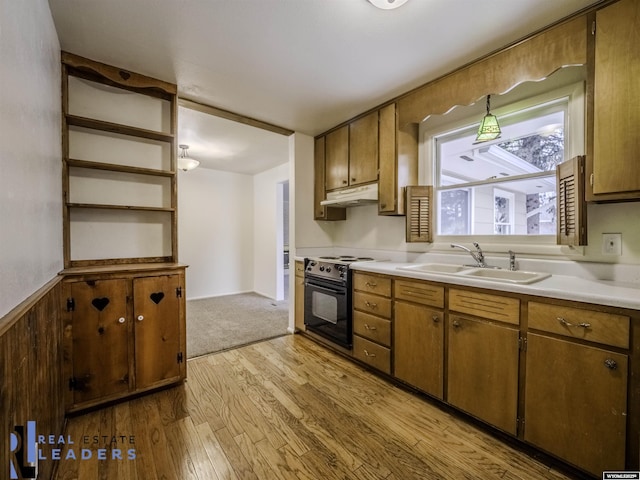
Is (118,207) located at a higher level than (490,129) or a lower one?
lower

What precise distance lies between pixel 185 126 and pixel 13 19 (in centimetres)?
228

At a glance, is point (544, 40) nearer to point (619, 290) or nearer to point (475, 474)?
point (619, 290)

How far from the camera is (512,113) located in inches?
84.4

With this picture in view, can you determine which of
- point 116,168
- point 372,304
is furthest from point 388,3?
point 116,168

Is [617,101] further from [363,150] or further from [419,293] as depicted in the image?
[363,150]

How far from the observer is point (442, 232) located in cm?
262

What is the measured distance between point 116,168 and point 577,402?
3.19 meters

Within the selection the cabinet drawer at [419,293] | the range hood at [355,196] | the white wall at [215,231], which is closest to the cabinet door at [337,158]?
the range hood at [355,196]

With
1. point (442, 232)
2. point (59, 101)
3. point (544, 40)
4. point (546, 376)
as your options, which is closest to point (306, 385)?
point (546, 376)

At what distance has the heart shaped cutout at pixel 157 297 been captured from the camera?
2.07 metres

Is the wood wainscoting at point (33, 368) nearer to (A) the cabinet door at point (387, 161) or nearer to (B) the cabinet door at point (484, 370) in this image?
(B) the cabinet door at point (484, 370)

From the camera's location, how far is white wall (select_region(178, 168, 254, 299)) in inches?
192

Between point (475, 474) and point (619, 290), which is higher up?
point (619, 290)

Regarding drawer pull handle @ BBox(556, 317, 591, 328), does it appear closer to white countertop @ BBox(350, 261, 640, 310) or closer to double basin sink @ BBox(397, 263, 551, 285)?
white countertop @ BBox(350, 261, 640, 310)
